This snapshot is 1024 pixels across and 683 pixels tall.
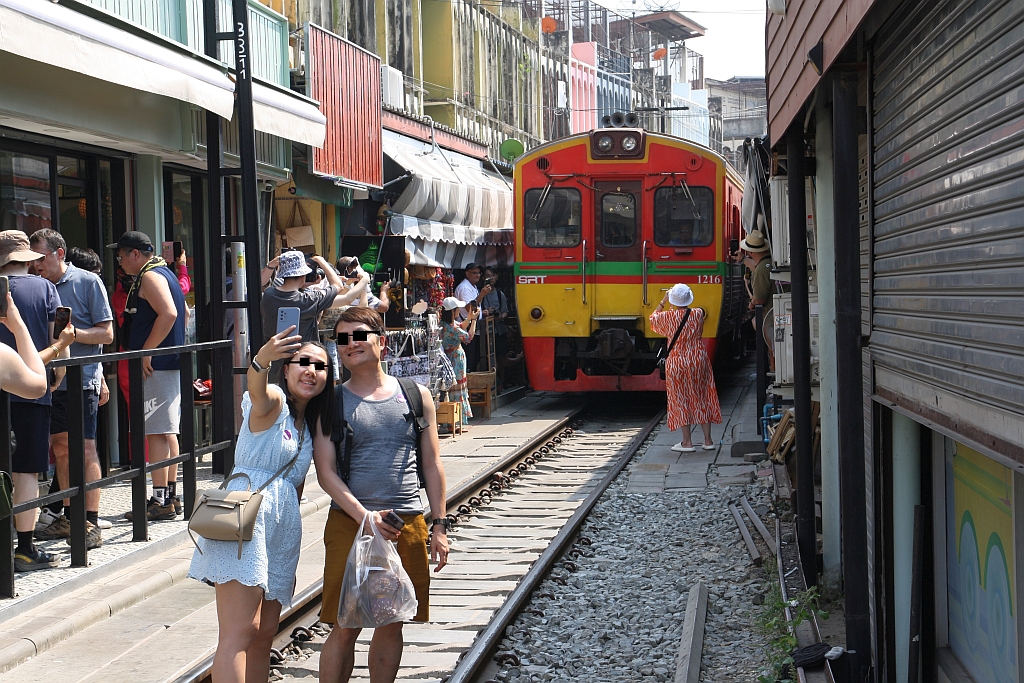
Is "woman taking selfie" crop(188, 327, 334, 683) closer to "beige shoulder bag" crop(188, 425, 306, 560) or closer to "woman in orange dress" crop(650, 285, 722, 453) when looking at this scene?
"beige shoulder bag" crop(188, 425, 306, 560)

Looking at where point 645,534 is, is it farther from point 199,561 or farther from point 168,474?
point 199,561

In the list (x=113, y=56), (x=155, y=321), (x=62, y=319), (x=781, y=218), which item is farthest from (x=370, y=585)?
(x=781, y=218)

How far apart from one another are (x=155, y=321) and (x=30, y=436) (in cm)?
149

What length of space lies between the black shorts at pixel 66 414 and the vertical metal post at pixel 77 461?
0.47m

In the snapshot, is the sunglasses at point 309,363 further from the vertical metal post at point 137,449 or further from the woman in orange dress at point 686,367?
the woman in orange dress at point 686,367

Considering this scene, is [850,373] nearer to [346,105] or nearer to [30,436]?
[30,436]

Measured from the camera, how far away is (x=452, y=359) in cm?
1396

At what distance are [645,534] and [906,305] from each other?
5267 mm

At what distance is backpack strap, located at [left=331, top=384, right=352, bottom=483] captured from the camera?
4.54 meters

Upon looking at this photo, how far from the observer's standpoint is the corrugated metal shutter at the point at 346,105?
13.8m

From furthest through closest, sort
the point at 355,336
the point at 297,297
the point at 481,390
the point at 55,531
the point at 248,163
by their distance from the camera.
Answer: the point at 481,390, the point at 297,297, the point at 248,163, the point at 55,531, the point at 355,336

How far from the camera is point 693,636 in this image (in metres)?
6.12

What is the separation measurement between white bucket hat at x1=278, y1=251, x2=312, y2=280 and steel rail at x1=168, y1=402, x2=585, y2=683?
6.41 feet

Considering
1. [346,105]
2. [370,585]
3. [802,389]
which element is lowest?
[370,585]
